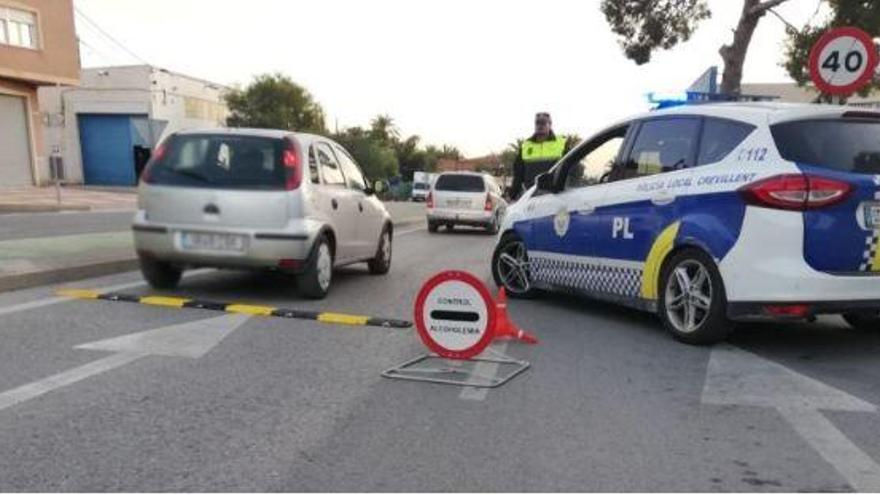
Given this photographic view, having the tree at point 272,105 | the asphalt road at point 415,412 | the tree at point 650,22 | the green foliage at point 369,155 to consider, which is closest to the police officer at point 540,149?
the asphalt road at point 415,412

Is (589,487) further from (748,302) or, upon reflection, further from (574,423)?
(748,302)

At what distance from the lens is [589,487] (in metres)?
3.58

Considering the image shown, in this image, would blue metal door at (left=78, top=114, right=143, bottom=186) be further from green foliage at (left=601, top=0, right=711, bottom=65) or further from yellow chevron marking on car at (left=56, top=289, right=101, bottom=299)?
yellow chevron marking on car at (left=56, top=289, right=101, bottom=299)

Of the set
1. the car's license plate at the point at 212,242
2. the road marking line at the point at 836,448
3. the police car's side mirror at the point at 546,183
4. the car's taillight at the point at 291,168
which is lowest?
the road marking line at the point at 836,448

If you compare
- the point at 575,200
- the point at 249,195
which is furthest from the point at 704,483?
the point at 249,195

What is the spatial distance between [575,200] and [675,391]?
2.90 metres

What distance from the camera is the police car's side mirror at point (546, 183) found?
8.13 m

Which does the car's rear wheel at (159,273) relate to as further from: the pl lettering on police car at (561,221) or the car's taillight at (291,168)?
the pl lettering on police car at (561,221)

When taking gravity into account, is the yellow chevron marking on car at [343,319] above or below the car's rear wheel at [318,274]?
below

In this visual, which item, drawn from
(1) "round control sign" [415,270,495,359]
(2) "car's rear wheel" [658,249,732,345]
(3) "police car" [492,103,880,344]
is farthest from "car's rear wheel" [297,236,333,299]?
(2) "car's rear wheel" [658,249,732,345]

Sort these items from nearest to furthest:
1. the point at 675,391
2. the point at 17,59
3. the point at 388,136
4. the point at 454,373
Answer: the point at 675,391 < the point at 454,373 < the point at 17,59 < the point at 388,136

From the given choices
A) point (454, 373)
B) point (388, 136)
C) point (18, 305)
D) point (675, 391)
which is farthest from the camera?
point (388, 136)

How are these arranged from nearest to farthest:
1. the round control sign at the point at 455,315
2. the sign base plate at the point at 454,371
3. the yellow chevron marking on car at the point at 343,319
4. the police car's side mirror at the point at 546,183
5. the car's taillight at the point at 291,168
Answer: the sign base plate at the point at 454,371, the round control sign at the point at 455,315, the yellow chevron marking on car at the point at 343,319, the car's taillight at the point at 291,168, the police car's side mirror at the point at 546,183

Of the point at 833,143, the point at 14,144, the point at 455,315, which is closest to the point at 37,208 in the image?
the point at 14,144
